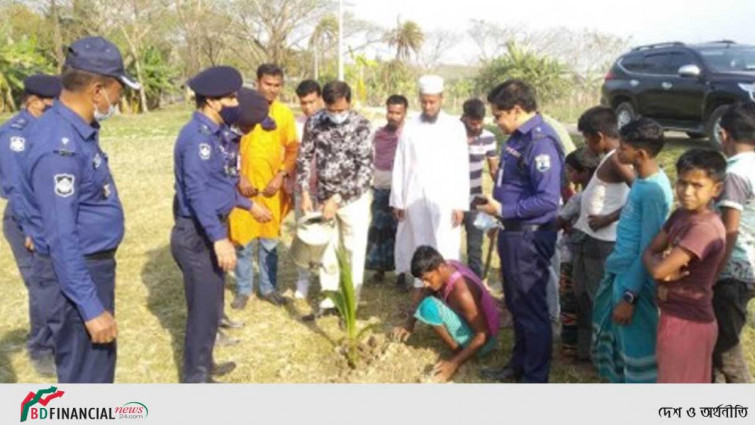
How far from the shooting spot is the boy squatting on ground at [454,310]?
3.72 metres

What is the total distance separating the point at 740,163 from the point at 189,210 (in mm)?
2640

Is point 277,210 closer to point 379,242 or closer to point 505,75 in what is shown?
point 379,242

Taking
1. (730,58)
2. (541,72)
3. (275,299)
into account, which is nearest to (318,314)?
(275,299)

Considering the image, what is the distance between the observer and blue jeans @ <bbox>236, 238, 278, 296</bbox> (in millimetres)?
4832

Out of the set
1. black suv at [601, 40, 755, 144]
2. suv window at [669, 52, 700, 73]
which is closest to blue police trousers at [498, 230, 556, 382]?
black suv at [601, 40, 755, 144]

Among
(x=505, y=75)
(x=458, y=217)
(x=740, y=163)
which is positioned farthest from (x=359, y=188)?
(x=505, y=75)

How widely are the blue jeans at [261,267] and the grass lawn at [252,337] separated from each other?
0.51 feet

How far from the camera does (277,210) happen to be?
4887mm

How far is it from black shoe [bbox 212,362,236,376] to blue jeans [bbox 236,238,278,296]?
1.05 m

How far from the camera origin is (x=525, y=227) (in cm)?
335

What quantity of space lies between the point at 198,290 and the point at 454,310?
4.80ft

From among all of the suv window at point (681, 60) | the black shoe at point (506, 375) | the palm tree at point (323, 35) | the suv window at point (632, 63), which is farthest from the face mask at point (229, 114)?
the palm tree at point (323, 35)

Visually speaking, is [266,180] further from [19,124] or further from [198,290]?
[19,124]

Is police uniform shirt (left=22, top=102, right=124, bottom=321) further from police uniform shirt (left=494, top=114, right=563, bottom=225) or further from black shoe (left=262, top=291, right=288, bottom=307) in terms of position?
black shoe (left=262, top=291, right=288, bottom=307)
